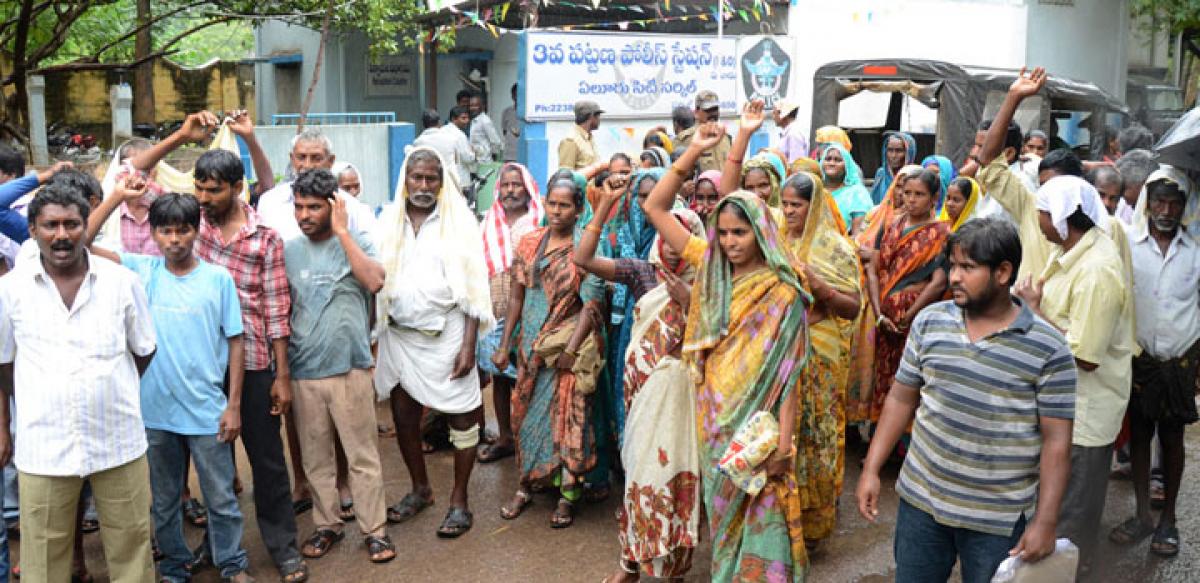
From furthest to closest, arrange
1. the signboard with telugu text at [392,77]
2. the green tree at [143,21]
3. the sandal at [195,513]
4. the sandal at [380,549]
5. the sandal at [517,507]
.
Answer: the signboard with telugu text at [392,77]
the green tree at [143,21]
the sandal at [517,507]
the sandal at [195,513]
the sandal at [380,549]

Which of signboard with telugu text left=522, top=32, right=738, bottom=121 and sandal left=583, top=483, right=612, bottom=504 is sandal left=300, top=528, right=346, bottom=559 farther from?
signboard with telugu text left=522, top=32, right=738, bottom=121

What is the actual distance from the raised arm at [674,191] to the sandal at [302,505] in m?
2.47

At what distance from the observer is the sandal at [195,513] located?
5.44m

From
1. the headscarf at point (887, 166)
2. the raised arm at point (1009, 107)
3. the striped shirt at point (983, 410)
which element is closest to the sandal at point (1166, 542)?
the raised arm at point (1009, 107)

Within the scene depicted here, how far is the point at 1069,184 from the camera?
177 inches

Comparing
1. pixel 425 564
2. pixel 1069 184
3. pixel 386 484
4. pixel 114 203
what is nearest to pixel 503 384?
pixel 386 484

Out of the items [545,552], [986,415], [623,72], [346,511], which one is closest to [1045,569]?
[986,415]

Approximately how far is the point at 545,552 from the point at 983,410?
8.11ft

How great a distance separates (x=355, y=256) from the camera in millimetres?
4812

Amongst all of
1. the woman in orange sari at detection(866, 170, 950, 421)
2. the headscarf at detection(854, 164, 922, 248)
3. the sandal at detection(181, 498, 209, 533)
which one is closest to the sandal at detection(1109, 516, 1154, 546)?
the woman in orange sari at detection(866, 170, 950, 421)

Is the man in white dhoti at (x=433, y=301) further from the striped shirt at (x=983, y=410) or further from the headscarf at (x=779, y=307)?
the striped shirt at (x=983, y=410)

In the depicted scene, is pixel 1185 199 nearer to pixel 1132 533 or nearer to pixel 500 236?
pixel 1132 533

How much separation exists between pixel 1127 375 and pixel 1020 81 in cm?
131

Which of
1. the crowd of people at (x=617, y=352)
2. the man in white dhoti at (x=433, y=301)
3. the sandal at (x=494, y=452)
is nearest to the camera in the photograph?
the crowd of people at (x=617, y=352)
